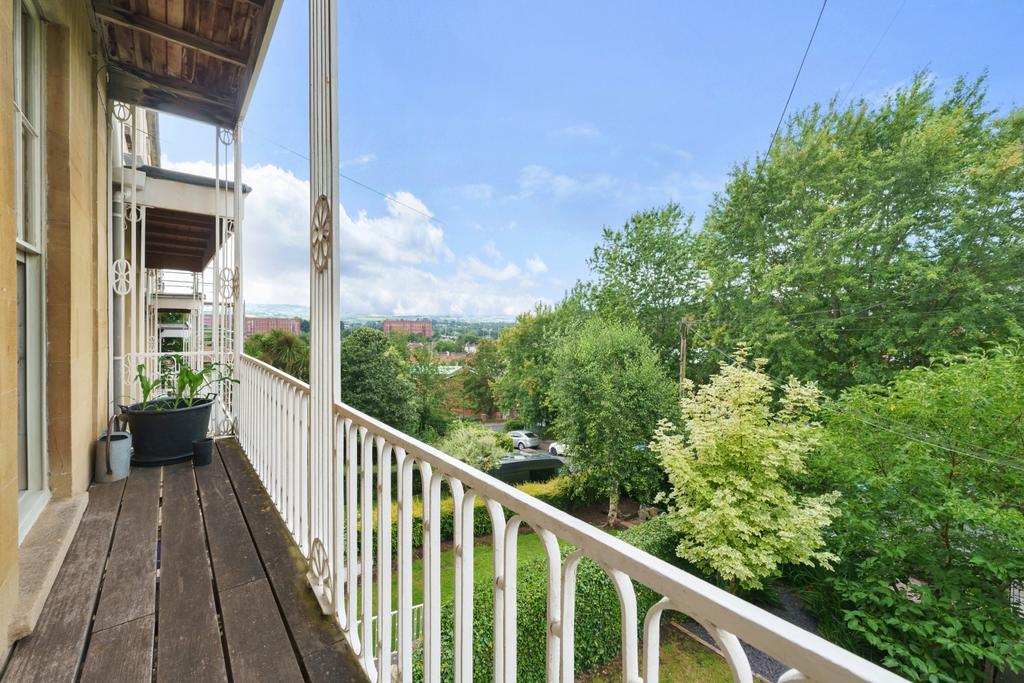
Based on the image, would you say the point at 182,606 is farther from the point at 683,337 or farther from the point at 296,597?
the point at 683,337

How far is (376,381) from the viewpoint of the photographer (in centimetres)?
1227

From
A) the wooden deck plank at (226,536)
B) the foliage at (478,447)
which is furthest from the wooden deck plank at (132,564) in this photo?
the foliage at (478,447)

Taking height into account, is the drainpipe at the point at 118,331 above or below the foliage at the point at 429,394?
above

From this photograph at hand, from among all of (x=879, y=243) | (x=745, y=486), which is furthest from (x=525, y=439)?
(x=879, y=243)

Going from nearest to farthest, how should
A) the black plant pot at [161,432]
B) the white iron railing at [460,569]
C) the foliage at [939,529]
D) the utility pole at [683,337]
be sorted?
the white iron railing at [460,569] → the black plant pot at [161,432] → the foliage at [939,529] → the utility pole at [683,337]

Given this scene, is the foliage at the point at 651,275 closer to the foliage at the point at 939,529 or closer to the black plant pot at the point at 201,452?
the foliage at the point at 939,529

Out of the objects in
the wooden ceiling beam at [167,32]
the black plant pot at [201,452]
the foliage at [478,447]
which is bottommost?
the foliage at [478,447]

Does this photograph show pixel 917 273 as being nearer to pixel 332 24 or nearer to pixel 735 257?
pixel 735 257

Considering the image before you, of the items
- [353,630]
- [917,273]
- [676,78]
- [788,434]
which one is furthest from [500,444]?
[676,78]

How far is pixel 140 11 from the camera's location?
2.11 metres

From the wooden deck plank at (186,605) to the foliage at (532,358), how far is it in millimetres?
13989

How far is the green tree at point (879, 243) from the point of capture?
9.62 m

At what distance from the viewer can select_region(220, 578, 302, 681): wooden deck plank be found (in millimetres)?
1022

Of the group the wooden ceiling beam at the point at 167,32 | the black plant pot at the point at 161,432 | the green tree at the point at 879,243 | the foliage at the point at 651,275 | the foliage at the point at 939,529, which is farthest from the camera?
the foliage at the point at 651,275
